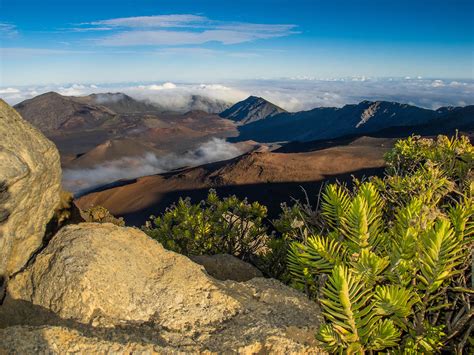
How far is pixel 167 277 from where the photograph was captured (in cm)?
449

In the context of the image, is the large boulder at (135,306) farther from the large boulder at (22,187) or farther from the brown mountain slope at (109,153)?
the brown mountain slope at (109,153)

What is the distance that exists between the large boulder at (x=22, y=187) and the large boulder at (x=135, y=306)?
9.5 inches

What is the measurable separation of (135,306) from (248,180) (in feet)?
189

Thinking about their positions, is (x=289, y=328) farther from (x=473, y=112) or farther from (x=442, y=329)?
(x=473, y=112)

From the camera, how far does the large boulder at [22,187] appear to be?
4.10 m

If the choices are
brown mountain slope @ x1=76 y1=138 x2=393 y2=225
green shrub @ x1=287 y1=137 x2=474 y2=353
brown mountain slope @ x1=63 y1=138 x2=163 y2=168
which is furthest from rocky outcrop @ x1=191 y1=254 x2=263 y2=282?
brown mountain slope @ x1=63 y1=138 x2=163 y2=168

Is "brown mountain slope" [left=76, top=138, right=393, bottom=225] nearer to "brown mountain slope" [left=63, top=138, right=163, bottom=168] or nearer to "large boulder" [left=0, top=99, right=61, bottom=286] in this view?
"brown mountain slope" [left=63, top=138, right=163, bottom=168]

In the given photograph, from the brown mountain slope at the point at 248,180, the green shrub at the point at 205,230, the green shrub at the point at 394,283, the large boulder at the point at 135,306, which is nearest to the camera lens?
the green shrub at the point at 394,283

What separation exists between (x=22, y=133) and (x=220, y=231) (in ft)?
17.3

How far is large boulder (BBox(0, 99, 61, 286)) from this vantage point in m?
4.10

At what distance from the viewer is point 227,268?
6.35 metres

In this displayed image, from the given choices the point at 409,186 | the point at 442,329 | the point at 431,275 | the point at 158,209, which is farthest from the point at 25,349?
the point at 158,209

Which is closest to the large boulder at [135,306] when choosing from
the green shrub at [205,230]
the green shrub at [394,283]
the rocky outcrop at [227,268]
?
the green shrub at [394,283]

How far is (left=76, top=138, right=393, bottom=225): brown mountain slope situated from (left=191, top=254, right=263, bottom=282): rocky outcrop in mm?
45854
